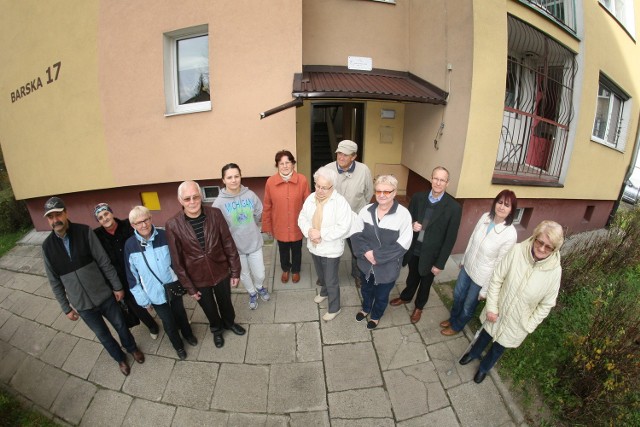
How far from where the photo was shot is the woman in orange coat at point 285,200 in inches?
126

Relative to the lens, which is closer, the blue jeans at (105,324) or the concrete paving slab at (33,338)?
the blue jeans at (105,324)

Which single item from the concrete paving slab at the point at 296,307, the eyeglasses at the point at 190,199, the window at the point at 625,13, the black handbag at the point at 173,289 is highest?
the window at the point at 625,13

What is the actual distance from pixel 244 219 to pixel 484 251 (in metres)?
2.58

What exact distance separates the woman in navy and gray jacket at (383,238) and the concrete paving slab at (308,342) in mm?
865

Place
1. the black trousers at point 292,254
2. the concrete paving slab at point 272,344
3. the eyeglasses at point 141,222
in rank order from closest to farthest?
the eyeglasses at point 141,222, the concrete paving slab at point 272,344, the black trousers at point 292,254

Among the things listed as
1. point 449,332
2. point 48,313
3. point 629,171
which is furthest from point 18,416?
point 629,171

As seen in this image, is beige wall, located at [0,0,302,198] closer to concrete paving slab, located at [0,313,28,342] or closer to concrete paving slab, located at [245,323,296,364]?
concrete paving slab, located at [0,313,28,342]

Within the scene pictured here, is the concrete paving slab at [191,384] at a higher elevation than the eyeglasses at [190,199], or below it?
below

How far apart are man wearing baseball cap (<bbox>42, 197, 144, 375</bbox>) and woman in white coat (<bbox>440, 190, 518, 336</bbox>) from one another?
3.62 metres

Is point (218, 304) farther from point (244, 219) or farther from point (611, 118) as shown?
point (611, 118)

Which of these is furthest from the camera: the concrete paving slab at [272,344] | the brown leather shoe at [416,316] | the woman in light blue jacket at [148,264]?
the brown leather shoe at [416,316]

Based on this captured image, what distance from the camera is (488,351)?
2.63 m

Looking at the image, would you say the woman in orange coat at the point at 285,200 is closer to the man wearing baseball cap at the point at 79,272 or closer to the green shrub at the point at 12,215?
the man wearing baseball cap at the point at 79,272

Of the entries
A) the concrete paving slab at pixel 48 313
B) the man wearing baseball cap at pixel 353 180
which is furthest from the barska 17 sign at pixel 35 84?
the man wearing baseball cap at pixel 353 180
